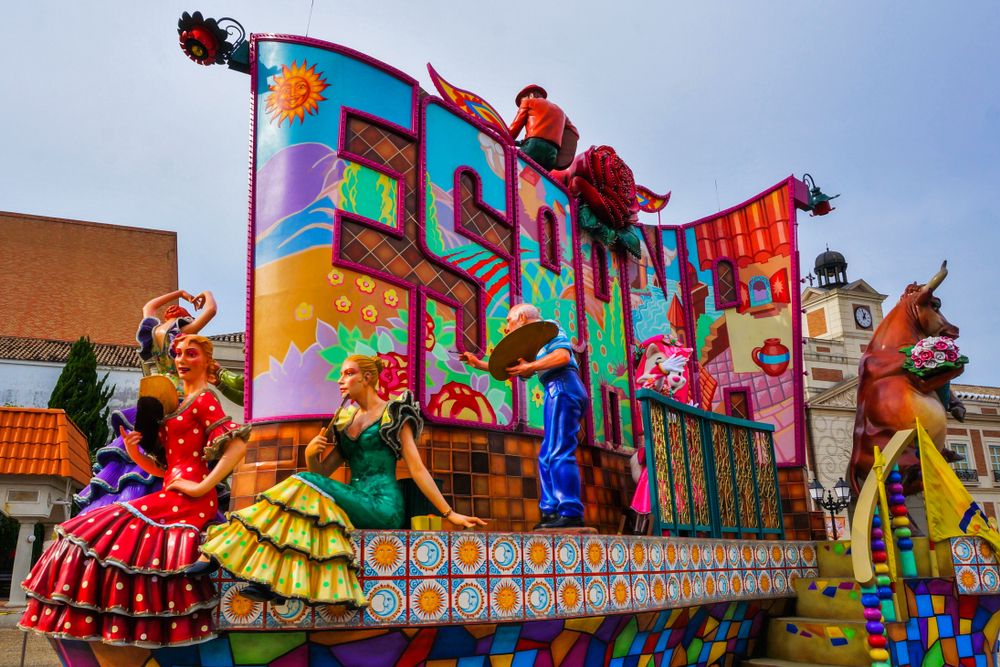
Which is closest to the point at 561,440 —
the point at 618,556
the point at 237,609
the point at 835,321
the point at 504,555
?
the point at 618,556

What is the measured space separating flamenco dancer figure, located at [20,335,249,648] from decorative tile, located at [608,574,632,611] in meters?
2.45

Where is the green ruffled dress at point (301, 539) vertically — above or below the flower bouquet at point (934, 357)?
below

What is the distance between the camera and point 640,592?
539cm

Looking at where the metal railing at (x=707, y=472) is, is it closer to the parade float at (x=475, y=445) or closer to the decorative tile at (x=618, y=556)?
the parade float at (x=475, y=445)

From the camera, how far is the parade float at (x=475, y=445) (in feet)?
14.6

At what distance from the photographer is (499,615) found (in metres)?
4.57

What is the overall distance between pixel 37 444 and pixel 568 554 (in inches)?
357

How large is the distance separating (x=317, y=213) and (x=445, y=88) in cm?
255

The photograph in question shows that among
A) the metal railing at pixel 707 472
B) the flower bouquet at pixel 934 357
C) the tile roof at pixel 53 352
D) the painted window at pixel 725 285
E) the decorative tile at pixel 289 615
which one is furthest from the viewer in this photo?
the tile roof at pixel 53 352

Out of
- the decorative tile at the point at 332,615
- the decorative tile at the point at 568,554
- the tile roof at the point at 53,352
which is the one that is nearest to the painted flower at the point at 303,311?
the decorative tile at the point at 568,554

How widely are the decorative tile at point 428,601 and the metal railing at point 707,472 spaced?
220 centimetres

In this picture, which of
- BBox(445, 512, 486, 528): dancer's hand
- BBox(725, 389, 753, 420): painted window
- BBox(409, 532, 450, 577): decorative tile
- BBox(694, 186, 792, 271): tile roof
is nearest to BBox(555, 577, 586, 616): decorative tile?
BBox(445, 512, 486, 528): dancer's hand

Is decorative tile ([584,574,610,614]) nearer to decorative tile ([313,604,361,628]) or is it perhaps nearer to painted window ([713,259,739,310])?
decorative tile ([313,604,361,628])

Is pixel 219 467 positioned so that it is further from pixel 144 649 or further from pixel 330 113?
pixel 330 113
